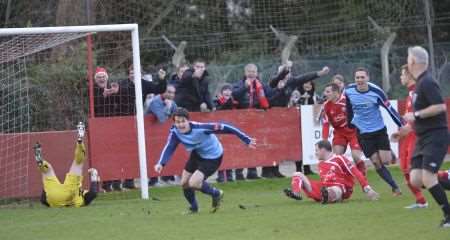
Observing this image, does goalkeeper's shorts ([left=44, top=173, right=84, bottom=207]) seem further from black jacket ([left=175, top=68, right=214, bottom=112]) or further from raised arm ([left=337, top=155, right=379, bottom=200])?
raised arm ([left=337, top=155, right=379, bottom=200])

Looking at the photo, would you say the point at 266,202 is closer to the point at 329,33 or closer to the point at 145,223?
the point at 145,223

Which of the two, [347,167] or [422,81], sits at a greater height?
[422,81]

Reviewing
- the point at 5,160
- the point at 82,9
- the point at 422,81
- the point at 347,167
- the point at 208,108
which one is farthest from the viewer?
the point at 82,9

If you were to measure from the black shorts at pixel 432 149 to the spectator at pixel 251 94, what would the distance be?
828 centimetres

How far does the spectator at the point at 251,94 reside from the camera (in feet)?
63.0

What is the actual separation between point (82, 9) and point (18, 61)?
260 inches

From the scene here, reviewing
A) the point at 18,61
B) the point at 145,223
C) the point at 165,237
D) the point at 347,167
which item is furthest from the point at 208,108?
the point at 165,237

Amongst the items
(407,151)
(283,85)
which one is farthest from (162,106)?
(407,151)

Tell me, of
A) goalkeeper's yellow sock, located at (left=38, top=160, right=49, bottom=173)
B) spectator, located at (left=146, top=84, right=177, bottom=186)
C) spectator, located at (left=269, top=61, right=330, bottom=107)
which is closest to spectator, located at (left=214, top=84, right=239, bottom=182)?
spectator, located at (left=269, top=61, right=330, bottom=107)

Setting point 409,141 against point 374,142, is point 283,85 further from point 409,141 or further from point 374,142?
point 409,141

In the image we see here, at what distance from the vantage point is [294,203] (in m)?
14.6

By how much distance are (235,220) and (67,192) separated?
12.9 ft

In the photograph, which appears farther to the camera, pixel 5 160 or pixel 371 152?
pixel 5 160

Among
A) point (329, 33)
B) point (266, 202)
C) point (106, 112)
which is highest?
point (329, 33)
